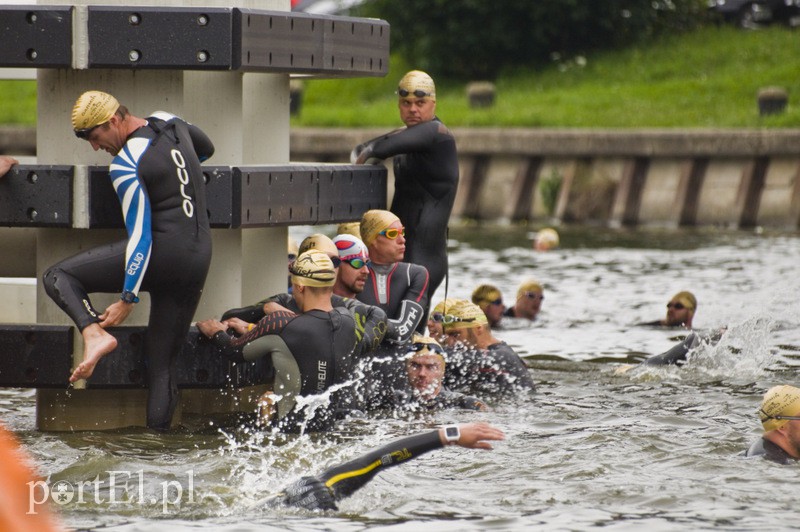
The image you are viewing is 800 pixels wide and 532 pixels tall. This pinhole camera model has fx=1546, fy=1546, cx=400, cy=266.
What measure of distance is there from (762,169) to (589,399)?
14817 mm

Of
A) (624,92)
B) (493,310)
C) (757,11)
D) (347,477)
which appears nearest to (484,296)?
(493,310)

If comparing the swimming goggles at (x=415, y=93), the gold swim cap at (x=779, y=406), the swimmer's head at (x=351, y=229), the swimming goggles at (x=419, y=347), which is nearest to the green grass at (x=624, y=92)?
the swimming goggles at (x=415, y=93)

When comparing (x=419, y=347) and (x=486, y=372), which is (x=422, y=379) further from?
(x=486, y=372)

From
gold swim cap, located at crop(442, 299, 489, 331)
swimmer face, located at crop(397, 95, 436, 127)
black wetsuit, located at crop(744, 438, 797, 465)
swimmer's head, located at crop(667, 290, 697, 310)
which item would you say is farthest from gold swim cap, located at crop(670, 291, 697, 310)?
black wetsuit, located at crop(744, 438, 797, 465)

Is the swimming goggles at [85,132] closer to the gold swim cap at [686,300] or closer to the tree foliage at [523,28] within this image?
the gold swim cap at [686,300]

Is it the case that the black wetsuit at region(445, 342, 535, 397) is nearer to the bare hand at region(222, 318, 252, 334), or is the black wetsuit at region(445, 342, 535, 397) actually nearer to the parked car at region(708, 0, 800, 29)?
the bare hand at region(222, 318, 252, 334)

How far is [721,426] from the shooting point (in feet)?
31.8

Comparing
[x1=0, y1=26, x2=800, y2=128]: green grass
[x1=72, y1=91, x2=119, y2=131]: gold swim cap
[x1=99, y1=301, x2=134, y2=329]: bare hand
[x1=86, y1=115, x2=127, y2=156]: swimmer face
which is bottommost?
[x1=99, y1=301, x2=134, y2=329]: bare hand

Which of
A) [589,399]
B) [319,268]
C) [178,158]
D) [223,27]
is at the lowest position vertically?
[589,399]

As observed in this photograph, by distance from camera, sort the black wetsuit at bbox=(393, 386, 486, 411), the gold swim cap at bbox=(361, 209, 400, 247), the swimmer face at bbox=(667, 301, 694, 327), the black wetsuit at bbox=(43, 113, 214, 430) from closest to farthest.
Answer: the black wetsuit at bbox=(43, 113, 214, 430) < the black wetsuit at bbox=(393, 386, 486, 411) < the gold swim cap at bbox=(361, 209, 400, 247) < the swimmer face at bbox=(667, 301, 694, 327)

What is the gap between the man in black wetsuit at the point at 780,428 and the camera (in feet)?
27.9

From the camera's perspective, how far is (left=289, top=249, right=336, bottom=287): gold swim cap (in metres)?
8.92

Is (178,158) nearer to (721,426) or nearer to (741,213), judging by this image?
(721,426)

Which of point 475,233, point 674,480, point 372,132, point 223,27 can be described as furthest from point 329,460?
point 372,132
